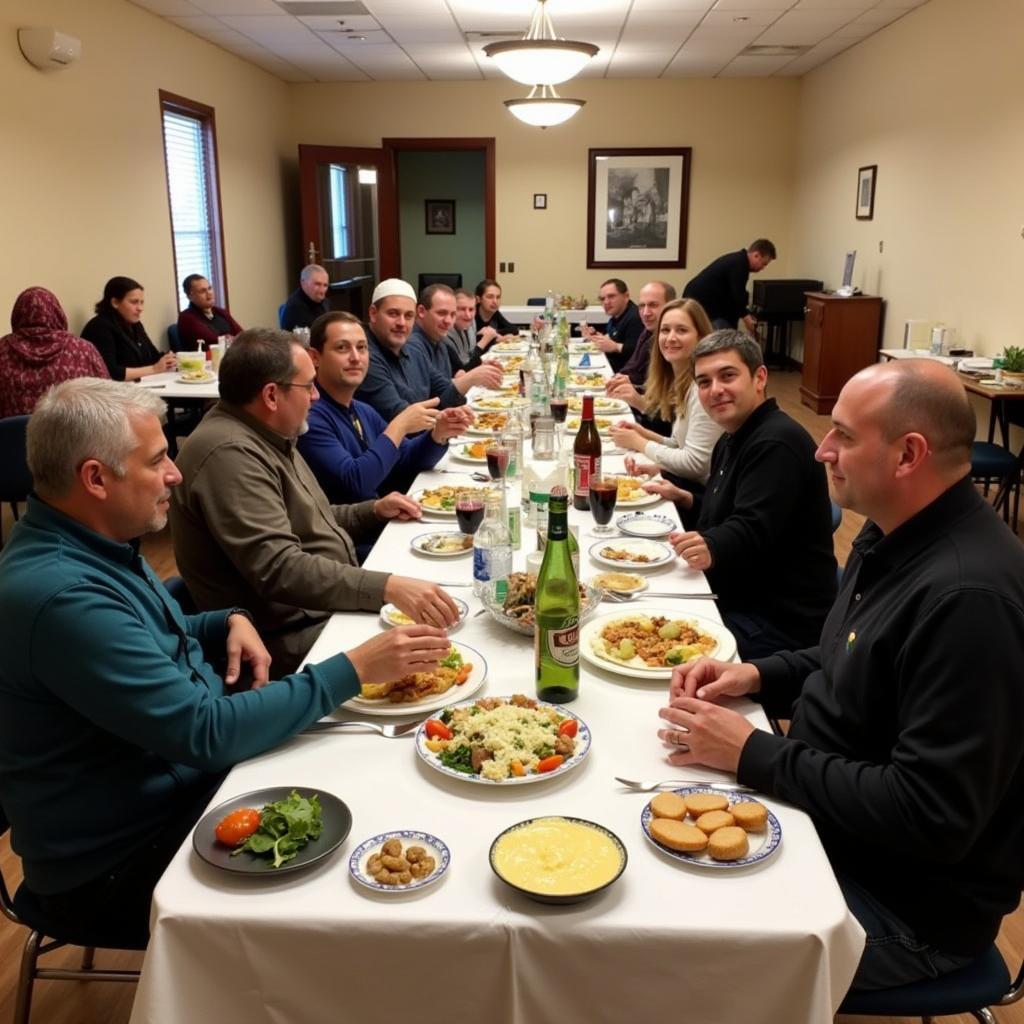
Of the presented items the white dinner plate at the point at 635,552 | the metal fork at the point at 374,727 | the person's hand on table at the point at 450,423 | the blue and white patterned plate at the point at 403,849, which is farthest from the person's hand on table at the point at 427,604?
the person's hand on table at the point at 450,423

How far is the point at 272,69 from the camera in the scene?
9.23 meters

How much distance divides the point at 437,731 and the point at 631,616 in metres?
0.56

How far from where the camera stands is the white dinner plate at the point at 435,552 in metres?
2.28

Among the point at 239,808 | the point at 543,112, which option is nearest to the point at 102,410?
the point at 239,808

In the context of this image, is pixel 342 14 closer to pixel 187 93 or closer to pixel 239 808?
pixel 187 93

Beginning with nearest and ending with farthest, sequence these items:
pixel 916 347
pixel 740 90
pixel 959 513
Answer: pixel 959 513 → pixel 916 347 → pixel 740 90

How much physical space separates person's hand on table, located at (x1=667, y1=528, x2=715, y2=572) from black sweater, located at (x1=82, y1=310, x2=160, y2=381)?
170 inches

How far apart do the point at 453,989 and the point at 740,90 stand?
10606 mm

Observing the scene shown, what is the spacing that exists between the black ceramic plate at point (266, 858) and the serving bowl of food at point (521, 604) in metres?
0.59

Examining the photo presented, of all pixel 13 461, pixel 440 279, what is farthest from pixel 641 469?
pixel 440 279

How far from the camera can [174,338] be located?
272 inches

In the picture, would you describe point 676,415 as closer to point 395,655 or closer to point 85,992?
point 395,655

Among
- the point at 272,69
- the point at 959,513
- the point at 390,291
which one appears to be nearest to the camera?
the point at 959,513

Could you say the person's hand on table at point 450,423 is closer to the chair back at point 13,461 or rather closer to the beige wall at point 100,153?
the chair back at point 13,461
